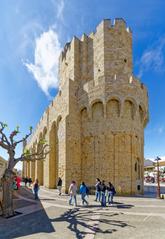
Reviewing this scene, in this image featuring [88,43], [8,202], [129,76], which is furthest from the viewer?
[88,43]

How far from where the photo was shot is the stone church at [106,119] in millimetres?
21844

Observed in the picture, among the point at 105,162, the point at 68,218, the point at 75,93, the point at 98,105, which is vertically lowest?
the point at 68,218

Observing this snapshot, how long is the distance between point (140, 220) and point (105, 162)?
449 inches

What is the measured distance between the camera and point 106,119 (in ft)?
74.2

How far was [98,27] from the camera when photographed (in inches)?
1030

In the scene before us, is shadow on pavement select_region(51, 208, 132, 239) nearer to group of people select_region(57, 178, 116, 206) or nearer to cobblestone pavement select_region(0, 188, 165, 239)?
cobblestone pavement select_region(0, 188, 165, 239)

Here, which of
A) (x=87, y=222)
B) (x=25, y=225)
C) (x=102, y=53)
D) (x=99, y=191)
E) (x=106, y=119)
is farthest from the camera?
(x=102, y=53)

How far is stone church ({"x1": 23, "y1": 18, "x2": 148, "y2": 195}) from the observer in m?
21.8

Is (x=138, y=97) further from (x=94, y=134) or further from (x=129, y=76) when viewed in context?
(x=94, y=134)

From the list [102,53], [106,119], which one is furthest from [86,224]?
[102,53]

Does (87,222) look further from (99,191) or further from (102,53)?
(102,53)

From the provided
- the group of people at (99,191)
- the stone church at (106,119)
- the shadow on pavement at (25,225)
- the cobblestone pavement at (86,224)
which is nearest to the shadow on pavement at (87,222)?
the cobblestone pavement at (86,224)

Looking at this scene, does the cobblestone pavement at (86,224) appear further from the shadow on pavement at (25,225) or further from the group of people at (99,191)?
the group of people at (99,191)

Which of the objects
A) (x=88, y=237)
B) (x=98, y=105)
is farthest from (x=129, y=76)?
(x=88, y=237)
